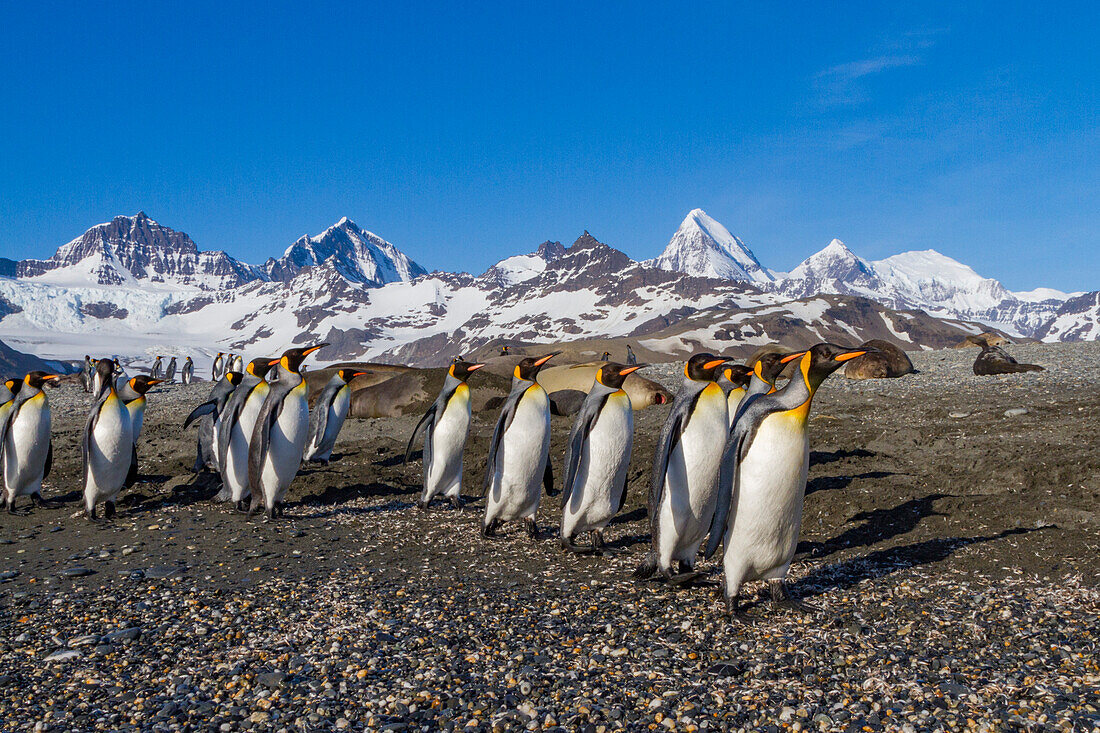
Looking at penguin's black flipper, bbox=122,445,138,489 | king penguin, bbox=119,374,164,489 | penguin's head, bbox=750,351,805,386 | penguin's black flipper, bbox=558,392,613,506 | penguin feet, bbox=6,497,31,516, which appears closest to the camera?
penguin's black flipper, bbox=558,392,613,506

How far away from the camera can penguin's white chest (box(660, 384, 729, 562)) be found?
5.30m

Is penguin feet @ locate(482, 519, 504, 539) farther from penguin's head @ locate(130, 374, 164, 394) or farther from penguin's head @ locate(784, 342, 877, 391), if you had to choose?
penguin's head @ locate(130, 374, 164, 394)

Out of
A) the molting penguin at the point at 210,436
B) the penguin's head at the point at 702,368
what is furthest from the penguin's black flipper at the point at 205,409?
the penguin's head at the point at 702,368

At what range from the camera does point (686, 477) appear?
540 cm


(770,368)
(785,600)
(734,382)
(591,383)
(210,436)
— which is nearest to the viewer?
(785,600)

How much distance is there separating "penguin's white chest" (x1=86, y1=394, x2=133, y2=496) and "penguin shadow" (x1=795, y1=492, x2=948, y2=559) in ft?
21.7

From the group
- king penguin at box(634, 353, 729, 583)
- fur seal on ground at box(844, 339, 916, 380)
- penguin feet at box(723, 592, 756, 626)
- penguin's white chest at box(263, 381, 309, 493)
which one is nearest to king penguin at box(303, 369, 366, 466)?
penguin's white chest at box(263, 381, 309, 493)

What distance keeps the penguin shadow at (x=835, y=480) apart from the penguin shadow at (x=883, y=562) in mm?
1592

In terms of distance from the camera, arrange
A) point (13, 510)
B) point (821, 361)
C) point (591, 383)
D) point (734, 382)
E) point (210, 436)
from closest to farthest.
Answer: point (821, 361)
point (734, 382)
point (13, 510)
point (210, 436)
point (591, 383)

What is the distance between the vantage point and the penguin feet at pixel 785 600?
4477mm

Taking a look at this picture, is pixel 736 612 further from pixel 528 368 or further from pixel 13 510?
pixel 13 510

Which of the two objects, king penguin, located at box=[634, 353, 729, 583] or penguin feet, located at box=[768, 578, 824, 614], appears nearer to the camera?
penguin feet, located at box=[768, 578, 824, 614]

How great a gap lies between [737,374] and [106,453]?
20.8 feet

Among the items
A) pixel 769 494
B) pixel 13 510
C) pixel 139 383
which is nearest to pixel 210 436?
pixel 139 383
